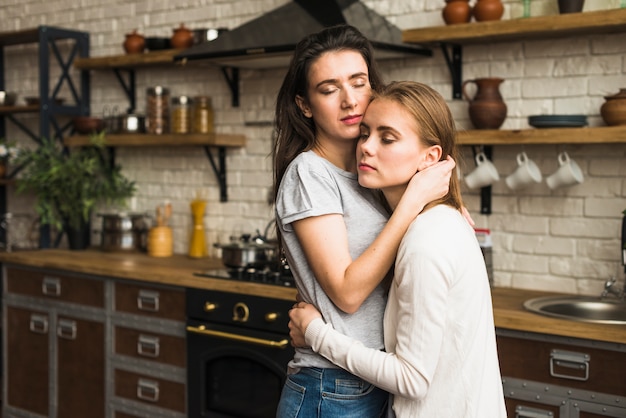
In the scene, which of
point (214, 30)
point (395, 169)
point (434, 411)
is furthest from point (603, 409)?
point (214, 30)

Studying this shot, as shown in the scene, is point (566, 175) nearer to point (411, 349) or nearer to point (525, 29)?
point (525, 29)

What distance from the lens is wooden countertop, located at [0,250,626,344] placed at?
8.43 ft

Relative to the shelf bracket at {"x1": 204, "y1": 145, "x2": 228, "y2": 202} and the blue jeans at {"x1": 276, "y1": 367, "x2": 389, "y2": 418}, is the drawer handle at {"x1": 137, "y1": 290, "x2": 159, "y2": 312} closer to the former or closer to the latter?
the shelf bracket at {"x1": 204, "y1": 145, "x2": 228, "y2": 202}

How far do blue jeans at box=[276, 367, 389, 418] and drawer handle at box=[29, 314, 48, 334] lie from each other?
2763mm

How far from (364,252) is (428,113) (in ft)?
1.03

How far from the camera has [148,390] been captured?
3791 mm

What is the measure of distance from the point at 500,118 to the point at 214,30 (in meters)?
1.59

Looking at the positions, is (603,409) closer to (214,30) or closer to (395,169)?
(395,169)

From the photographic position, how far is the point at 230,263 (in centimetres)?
369

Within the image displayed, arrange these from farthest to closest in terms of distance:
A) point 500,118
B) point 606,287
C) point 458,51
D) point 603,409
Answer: point 458,51 → point 500,118 → point 606,287 → point 603,409

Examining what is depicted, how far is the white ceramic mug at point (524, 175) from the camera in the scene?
317cm

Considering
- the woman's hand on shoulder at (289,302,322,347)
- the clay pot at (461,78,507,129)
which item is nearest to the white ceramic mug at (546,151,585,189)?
the clay pot at (461,78,507,129)

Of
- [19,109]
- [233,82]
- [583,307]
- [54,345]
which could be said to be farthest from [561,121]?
[19,109]

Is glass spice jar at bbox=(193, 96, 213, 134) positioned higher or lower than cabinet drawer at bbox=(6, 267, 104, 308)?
higher
